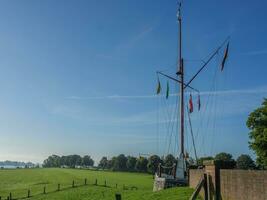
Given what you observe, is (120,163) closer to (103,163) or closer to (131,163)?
(131,163)

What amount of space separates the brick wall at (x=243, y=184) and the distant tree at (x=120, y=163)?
141146 millimetres

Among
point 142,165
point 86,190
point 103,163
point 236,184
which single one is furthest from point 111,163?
point 236,184

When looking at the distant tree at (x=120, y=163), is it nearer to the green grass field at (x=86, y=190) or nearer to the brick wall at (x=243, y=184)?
the green grass field at (x=86, y=190)

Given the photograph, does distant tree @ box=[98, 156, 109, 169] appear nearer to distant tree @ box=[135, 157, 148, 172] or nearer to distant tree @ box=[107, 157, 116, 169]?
distant tree @ box=[107, 157, 116, 169]

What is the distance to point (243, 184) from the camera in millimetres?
14438

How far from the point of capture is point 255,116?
148 feet

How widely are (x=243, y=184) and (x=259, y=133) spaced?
99.2ft

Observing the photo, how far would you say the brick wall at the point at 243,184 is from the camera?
1343 cm

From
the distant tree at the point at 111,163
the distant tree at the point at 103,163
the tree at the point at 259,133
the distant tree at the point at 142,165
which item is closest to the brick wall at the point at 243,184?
the tree at the point at 259,133

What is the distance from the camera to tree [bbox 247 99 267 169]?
41.6 meters

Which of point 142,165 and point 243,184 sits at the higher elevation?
point 142,165

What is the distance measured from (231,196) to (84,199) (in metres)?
23.1

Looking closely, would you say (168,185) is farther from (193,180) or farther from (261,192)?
(261,192)

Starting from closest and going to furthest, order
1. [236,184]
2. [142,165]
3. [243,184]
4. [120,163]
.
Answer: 1. [243,184]
2. [236,184]
3. [142,165]
4. [120,163]
